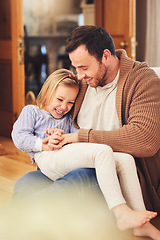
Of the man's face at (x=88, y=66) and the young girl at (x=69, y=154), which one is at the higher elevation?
the man's face at (x=88, y=66)

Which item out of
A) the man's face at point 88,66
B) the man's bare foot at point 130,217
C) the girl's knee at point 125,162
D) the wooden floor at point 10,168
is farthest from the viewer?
the wooden floor at point 10,168

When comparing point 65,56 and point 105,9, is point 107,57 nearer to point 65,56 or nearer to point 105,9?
point 105,9

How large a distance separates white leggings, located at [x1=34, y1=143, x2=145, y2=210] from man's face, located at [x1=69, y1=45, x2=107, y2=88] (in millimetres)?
345

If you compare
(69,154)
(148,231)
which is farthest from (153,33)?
(148,231)

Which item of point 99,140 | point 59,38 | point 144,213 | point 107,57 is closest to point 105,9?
point 59,38

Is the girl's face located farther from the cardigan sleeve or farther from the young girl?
the cardigan sleeve

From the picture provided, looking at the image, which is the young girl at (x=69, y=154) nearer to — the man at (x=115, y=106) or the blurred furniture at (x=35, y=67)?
the man at (x=115, y=106)

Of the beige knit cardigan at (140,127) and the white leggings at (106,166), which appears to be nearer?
the white leggings at (106,166)

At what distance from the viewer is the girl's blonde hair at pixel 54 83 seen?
1.97 meters

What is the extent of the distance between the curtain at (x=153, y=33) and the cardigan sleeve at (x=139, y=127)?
11.0 ft

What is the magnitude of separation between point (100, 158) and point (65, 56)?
3.73 metres

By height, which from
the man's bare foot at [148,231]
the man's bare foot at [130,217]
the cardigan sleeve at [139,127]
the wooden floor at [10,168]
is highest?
the cardigan sleeve at [139,127]

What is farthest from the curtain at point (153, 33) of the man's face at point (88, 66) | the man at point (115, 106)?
the man's face at point (88, 66)

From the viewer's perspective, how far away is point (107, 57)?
1859mm
